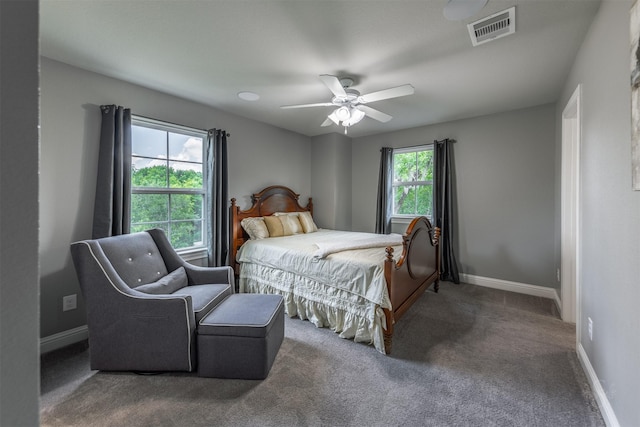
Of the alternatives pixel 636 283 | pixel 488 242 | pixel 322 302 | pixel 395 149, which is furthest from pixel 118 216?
pixel 488 242

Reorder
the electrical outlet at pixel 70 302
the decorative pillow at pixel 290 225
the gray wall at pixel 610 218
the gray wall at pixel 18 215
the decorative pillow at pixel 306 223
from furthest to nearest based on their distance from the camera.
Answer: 1. the decorative pillow at pixel 306 223
2. the decorative pillow at pixel 290 225
3. the electrical outlet at pixel 70 302
4. the gray wall at pixel 610 218
5. the gray wall at pixel 18 215

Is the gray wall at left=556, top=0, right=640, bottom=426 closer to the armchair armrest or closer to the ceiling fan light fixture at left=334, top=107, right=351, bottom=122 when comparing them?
the ceiling fan light fixture at left=334, top=107, right=351, bottom=122

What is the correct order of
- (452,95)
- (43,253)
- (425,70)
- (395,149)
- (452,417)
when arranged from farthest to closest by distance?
(395,149)
(452,95)
(425,70)
(43,253)
(452,417)

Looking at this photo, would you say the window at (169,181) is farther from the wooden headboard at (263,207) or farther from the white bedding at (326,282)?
the white bedding at (326,282)

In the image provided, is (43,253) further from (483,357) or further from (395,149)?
A: (395,149)

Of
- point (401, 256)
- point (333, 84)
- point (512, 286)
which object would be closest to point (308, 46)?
point (333, 84)

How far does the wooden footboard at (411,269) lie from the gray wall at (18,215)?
2.07 metres

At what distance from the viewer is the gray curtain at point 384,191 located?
15.4 feet

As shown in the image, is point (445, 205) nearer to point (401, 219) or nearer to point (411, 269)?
point (401, 219)

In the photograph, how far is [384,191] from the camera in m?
4.70

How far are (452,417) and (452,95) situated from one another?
305 centimetres

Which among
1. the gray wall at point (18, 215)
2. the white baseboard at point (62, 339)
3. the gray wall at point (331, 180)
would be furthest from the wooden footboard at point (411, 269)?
the white baseboard at point (62, 339)

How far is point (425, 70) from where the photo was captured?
2.54 metres

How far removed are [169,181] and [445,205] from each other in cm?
371
